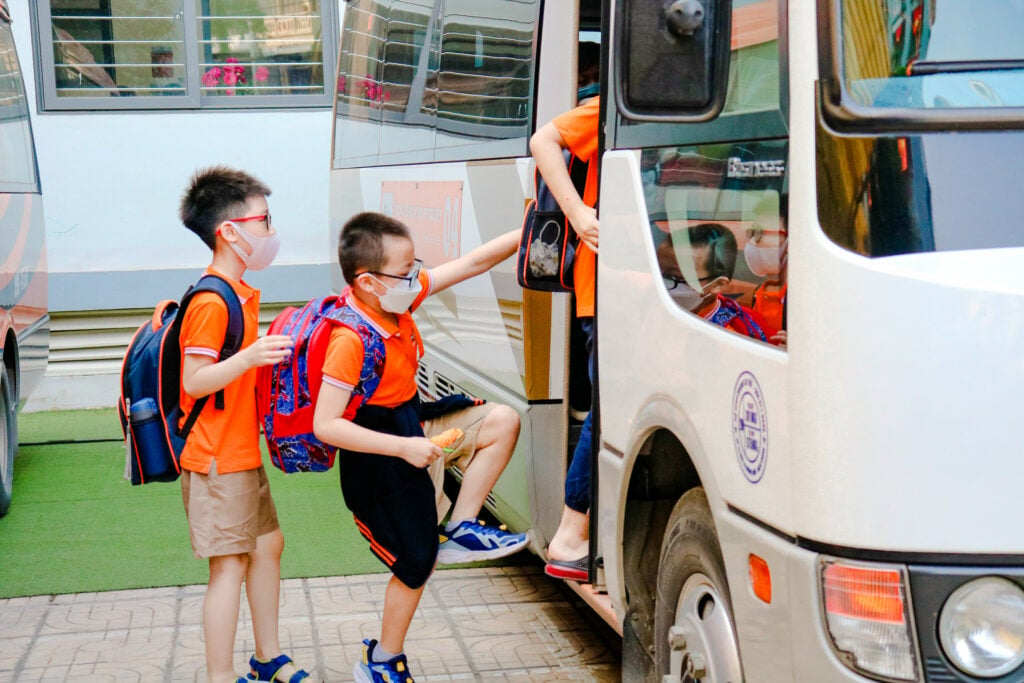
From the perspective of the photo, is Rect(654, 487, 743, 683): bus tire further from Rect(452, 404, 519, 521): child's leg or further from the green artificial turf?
the green artificial turf

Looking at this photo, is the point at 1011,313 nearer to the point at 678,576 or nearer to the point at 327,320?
the point at 678,576

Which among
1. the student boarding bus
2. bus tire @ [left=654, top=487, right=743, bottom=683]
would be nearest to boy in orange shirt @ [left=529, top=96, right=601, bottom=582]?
the student boarding bus

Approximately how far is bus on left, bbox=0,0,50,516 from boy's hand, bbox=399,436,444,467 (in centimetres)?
417

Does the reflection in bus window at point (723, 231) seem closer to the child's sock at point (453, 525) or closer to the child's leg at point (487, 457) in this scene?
the child's leg at point (487, 457)

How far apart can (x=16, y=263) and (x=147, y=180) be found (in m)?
3.50

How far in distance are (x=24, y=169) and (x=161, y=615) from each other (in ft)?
14.0

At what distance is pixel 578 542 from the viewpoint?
4227 mm

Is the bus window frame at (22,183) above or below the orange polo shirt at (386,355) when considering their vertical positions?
above

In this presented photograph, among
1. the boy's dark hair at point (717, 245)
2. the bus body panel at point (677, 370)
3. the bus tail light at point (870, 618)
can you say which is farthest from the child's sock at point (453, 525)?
the bus tail light at point (870, 618)

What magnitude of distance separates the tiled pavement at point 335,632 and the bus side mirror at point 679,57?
2.67m

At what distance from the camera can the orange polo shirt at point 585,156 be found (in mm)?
4043

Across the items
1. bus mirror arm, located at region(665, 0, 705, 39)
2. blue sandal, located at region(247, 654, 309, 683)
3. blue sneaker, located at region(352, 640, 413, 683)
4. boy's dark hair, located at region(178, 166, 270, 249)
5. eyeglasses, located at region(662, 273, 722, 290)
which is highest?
bus mirror arm, located at region(665, 0, 705, 39)

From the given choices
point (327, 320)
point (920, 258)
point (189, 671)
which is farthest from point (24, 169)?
point (920, 258)

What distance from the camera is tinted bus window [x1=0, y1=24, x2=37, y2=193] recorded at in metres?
7.89
